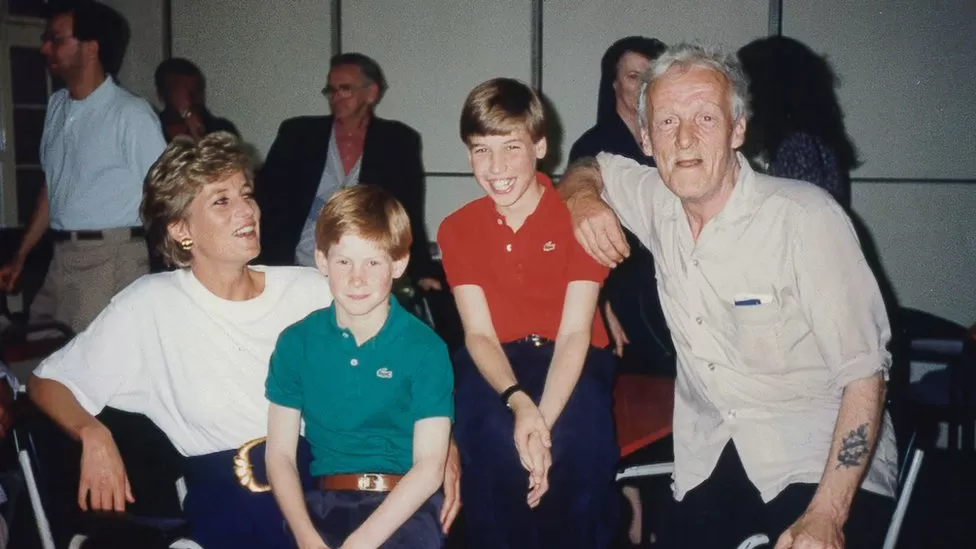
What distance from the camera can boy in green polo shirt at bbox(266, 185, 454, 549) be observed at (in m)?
1.75

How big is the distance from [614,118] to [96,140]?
2228mm

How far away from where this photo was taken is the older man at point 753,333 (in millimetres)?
1671

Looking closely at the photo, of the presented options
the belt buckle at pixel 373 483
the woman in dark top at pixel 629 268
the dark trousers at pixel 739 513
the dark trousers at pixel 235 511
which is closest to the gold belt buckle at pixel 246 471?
the dark trousers at pixel 235 511

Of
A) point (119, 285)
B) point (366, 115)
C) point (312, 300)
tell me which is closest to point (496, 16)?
point (366, 115)

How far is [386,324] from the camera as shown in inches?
71.9

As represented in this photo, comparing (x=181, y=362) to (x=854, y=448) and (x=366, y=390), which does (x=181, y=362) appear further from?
(x=854, y=448)

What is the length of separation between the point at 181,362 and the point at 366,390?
0.50m

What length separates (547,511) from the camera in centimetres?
193

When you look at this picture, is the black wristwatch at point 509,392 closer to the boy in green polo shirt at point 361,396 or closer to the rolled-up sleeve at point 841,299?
the boy in green polo shirt at point 361,396

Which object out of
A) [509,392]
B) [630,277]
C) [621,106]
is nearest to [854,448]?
[509,392]

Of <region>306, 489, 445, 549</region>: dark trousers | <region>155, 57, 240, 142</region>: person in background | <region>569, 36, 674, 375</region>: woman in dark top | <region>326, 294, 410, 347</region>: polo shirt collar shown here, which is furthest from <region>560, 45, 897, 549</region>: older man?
<region>155, 57, 240, 142</region>: person in background

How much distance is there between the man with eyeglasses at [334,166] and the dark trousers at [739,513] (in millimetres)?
2268

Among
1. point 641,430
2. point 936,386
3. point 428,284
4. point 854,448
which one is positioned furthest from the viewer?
point 428,284

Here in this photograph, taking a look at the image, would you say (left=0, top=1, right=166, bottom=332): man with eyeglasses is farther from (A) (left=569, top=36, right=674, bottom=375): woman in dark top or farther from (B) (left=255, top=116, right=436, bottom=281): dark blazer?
(A) (left=569, top=36, right=674, bottom=375): woman in dark top
